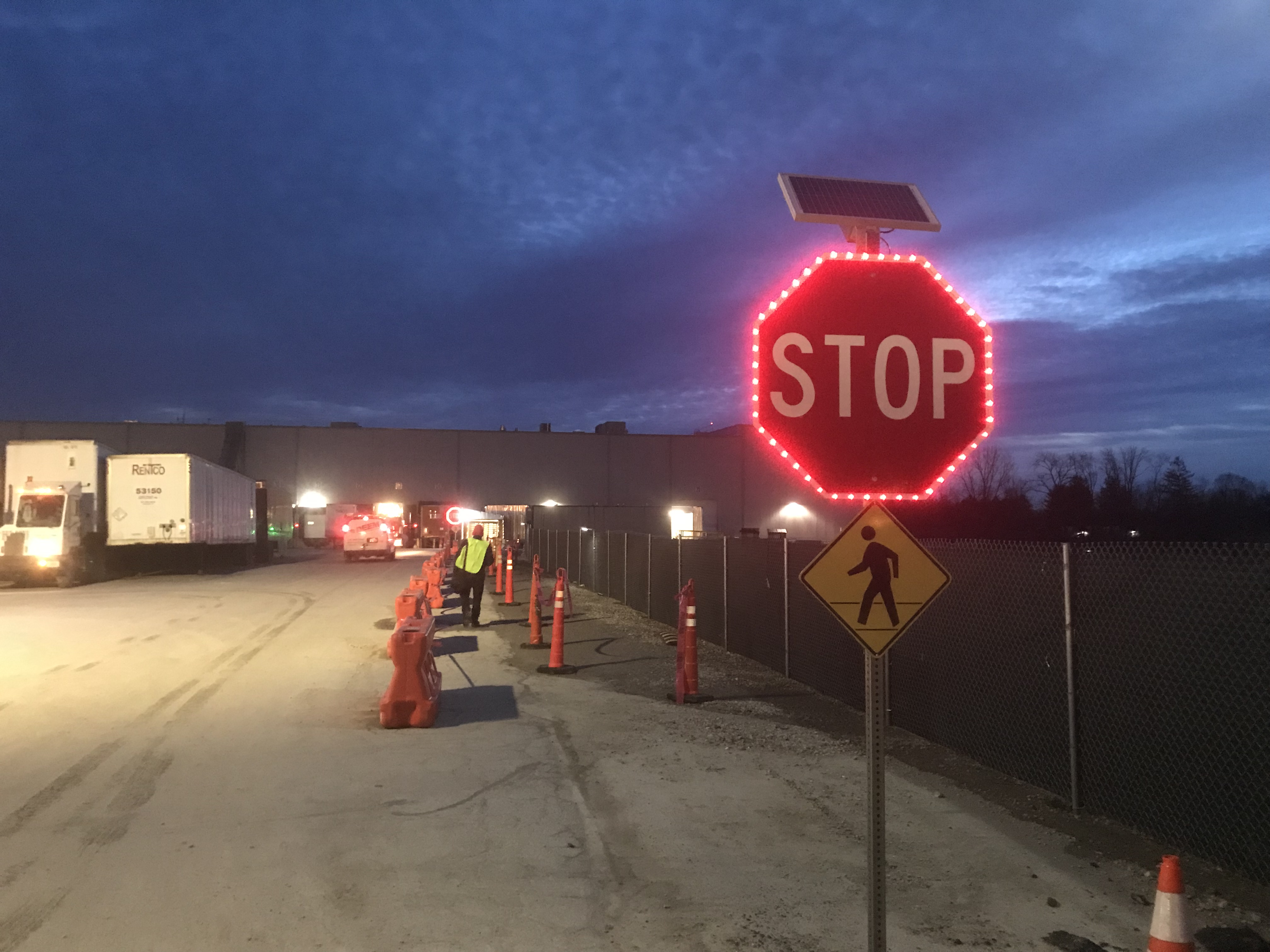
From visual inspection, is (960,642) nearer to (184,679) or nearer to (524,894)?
(524,894)

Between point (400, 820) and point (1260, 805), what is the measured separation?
532 cm

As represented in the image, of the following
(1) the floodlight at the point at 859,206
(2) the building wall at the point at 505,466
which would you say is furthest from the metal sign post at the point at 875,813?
(2) the building wall at the point at 505,466

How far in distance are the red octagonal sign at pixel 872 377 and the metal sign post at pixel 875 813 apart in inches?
79.6

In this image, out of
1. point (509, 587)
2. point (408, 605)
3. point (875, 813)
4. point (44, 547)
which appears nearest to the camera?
point (875, 813)

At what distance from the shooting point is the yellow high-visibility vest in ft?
56.7

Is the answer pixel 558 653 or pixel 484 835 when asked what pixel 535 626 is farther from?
pixel 484 835

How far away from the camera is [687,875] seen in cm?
561

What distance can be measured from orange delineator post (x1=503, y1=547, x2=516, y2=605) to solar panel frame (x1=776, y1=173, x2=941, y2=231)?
17.5m

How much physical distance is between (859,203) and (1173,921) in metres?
4.73

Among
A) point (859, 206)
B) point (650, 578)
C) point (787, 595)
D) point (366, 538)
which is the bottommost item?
point (650, 578)

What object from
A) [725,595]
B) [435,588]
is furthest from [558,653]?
→ [435,588]

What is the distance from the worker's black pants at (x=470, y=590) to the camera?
18.0m

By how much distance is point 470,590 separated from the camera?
18438 millimetres

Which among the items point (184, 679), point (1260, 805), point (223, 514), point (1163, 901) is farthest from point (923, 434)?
point (223, 514)
